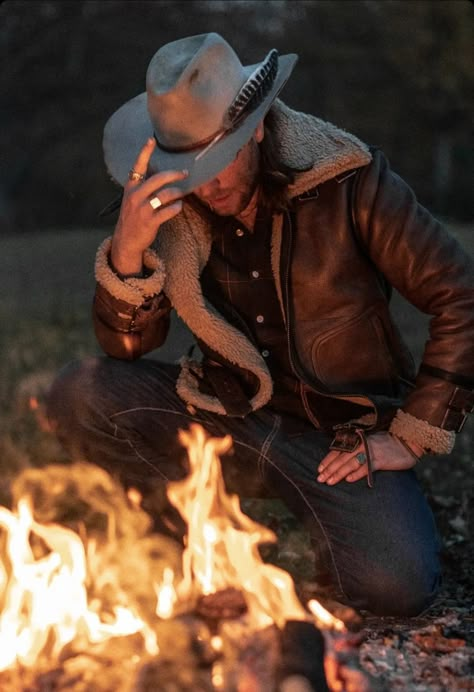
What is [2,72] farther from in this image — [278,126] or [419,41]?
[278,126]

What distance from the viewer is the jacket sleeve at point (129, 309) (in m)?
3.16

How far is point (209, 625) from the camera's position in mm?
2652

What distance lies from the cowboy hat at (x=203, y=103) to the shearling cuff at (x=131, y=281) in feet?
1.04

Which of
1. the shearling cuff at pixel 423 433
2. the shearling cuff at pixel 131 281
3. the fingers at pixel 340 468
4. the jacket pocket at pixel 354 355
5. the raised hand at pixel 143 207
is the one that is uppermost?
the raised hand at pixel 143 207

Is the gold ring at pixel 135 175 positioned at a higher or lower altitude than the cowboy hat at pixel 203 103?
lower

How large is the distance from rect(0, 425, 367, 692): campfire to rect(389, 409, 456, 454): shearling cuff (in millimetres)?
578

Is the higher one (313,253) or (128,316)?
(313,253)

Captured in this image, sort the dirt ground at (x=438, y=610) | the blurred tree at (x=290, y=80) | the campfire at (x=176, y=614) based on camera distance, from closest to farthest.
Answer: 1. the campfire at (x=176, y=614)
2. the dirt ground at (x=438, y=610)
3. the blurred tree at (x=290, y=80)

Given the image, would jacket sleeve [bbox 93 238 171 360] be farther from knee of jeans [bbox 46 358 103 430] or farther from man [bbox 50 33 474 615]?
knee of jeans [bbox 46 358 103 430]

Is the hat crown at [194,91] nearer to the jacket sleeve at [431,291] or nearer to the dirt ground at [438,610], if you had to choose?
the jacket sleeve at [431,291]

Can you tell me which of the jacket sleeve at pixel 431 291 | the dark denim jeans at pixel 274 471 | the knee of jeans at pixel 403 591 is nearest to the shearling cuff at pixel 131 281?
the dark denim jeans at pixel 274 471

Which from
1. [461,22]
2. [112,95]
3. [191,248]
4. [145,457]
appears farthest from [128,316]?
[112,95]

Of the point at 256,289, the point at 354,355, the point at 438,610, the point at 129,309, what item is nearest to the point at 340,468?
the point at 354,355

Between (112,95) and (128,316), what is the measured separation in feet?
55.5
